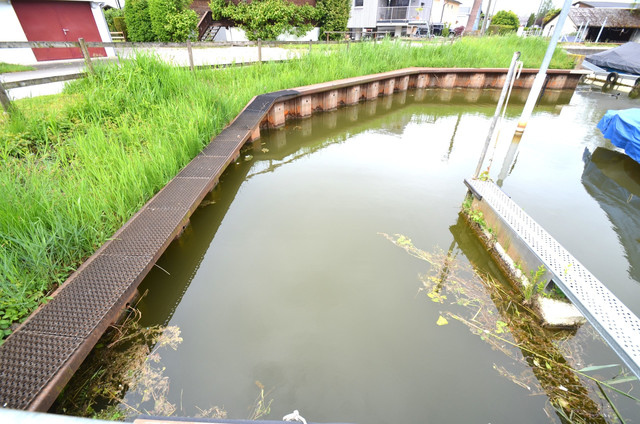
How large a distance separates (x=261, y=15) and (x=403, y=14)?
15.0m

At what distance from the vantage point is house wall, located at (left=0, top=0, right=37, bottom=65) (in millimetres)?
11023

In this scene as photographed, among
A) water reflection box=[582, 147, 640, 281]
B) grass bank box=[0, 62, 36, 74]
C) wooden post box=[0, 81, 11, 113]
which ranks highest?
wooden post box=[0, 81, 11, 113]

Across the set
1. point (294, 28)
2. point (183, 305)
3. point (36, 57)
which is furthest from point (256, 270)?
point (294, 28)

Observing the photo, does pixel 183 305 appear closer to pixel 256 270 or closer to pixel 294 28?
pixel 256 270

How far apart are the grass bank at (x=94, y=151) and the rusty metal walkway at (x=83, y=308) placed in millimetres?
174

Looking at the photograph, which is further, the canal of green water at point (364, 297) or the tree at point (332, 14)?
the tree at point (332, 14)

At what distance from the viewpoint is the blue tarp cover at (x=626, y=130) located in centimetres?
524

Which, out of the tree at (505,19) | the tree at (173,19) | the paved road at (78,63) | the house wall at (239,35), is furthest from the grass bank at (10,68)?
the tree at (505,19)

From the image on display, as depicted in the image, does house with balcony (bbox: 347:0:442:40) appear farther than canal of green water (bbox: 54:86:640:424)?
Yes

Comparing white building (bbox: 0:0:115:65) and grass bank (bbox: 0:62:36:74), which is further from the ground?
white building (bbox: 0:0:115:65)

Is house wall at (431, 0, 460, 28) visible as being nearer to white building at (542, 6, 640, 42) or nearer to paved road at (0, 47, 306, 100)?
white building at (542, 6, 640, 42)

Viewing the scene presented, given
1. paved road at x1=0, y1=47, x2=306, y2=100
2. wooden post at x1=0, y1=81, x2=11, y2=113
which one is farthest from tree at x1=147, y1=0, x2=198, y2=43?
wooden post at x1=0, y1=81, x2=11, y2=113

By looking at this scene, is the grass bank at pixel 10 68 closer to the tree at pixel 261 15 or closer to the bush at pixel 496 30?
the tree at pixel 261 15

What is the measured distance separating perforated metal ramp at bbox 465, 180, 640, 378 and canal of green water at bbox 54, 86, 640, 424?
0.42m
